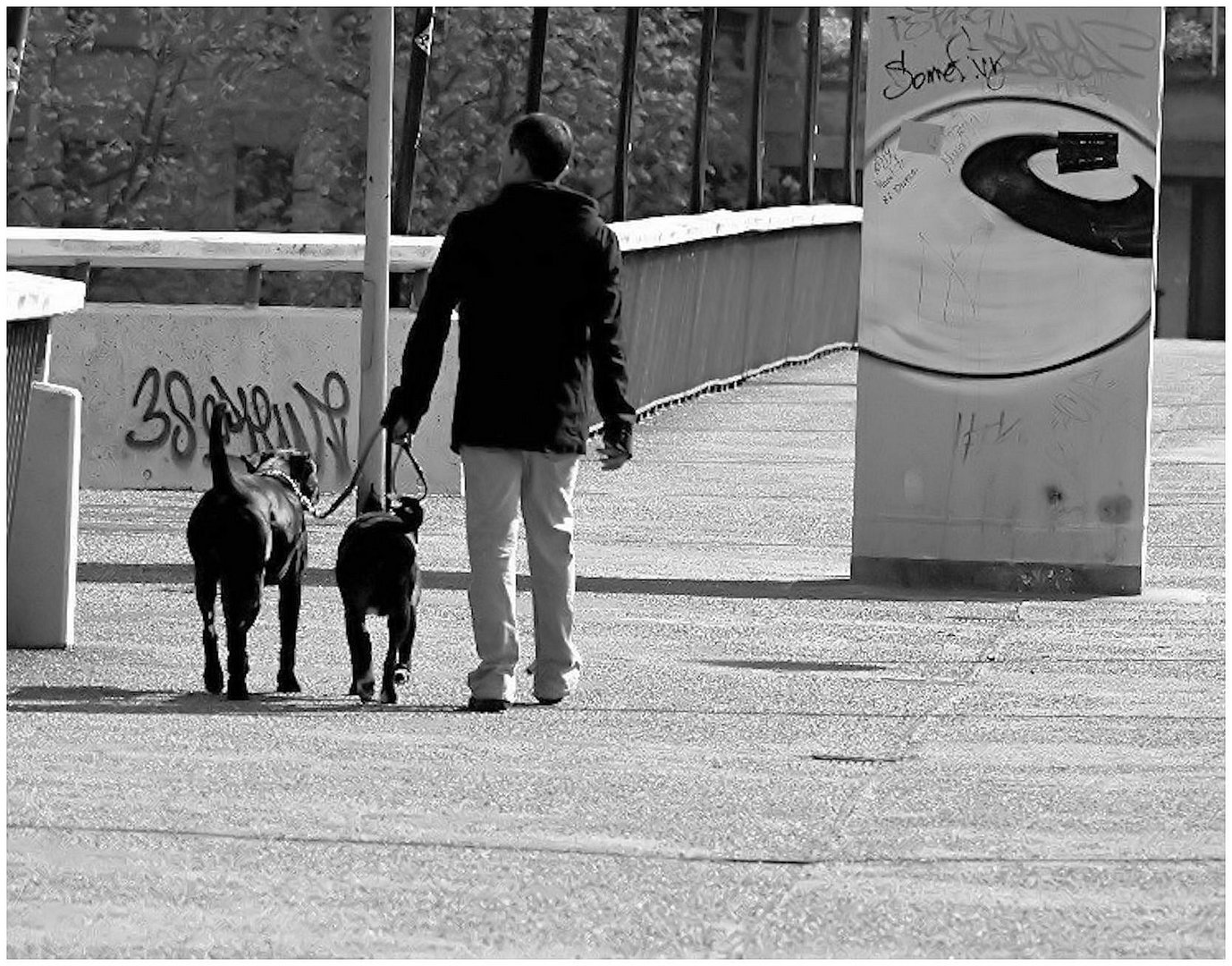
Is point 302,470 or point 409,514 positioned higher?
point 302,470

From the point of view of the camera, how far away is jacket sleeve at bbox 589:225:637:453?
9.23 meters

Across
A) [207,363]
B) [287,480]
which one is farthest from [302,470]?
[207,363]

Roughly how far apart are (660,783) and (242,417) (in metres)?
9.59

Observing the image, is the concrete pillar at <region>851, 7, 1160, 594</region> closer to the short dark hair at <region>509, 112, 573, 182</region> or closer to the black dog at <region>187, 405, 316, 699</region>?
the short dark hair at <region>509, 112, 573, 182</region>

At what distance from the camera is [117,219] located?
41625 mm

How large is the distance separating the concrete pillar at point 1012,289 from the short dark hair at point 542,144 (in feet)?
12.5

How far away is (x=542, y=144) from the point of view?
923cm

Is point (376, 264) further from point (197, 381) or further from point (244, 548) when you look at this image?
point (244, 548)

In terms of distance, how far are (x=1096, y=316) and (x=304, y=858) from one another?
275 inches

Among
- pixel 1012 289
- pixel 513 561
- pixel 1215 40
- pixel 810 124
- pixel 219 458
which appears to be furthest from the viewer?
pixel 1215 40

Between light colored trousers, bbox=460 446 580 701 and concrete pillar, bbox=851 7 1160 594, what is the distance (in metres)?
3.98

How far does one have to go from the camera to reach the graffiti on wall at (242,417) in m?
17.0

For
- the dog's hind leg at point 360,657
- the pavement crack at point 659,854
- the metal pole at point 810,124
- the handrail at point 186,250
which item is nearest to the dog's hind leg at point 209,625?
the dog's hind leg at point 360,657

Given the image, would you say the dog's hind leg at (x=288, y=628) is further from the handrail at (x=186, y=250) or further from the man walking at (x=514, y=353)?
the handrail at (x=186, y=250)
